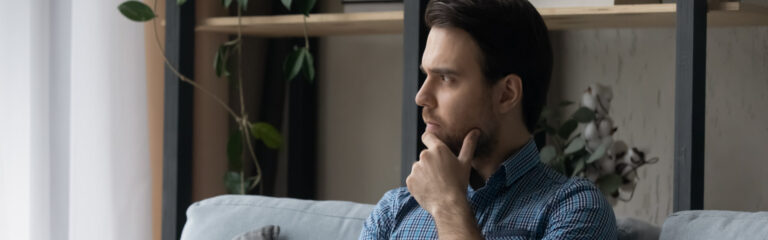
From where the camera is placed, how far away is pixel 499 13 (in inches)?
60.2

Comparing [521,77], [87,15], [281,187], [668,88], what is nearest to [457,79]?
[521,77]

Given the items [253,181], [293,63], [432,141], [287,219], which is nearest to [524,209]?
[432,141]

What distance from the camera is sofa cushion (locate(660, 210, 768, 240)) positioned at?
151 cm

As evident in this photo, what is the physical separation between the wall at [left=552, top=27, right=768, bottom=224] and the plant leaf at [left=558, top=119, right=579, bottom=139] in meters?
0.19

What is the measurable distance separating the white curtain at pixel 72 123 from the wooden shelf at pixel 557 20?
0.82 feet

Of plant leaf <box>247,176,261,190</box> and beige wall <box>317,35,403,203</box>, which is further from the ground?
beige wall <box>317,35,403,203</box>

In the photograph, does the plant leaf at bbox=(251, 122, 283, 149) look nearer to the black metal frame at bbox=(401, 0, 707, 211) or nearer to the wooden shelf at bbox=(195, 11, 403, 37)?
the wooden shelf at bbox=(195, 11, 403, 37)

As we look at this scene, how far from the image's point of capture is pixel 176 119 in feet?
7.76

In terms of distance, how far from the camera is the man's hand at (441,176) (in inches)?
58.8

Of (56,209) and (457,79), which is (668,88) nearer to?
(457,79)

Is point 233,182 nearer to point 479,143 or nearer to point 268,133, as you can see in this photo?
point 268,133

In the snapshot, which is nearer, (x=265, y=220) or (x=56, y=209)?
(x=265, y=220)

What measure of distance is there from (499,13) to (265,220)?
0.71m

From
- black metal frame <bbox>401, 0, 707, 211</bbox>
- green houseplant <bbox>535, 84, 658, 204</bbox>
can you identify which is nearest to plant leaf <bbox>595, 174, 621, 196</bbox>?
green houseplant <bbox>535, 84, 658, 204</bbox>
